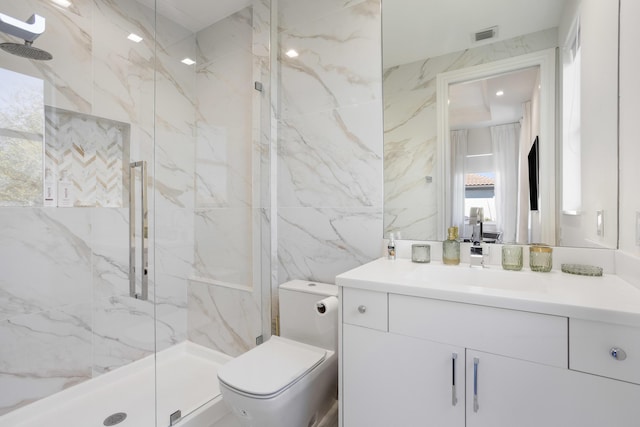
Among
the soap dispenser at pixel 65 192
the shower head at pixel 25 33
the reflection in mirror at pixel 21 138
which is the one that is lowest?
the soap dispenser at pixel 65 192

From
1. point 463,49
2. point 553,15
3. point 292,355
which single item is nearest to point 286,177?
point 292,355

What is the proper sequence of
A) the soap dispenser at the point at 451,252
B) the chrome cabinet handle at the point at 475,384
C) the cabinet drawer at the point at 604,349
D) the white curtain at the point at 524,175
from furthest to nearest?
the soap dispenser at the point at 451,252 → the white curtain at the point at 524,175 → the chrome cabinet handle at the point at 475,384 → the cabinet drawer at the point at 604,349

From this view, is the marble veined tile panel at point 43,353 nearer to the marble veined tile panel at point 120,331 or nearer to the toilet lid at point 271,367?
the marble veined tile panel at point 120,331

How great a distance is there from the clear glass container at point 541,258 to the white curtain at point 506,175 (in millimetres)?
120

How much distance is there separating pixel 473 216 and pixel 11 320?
238cm

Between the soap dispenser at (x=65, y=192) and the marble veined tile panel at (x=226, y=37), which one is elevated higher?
the marble veined tile panel at (x=226, y=37)

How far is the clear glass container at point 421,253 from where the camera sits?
1.45m

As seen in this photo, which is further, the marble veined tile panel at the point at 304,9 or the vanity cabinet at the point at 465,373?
the marble veined tile panel at the point at 304,9

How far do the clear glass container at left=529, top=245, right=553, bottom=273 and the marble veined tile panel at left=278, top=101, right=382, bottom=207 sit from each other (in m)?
0.73

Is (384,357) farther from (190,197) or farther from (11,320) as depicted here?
(11,320)

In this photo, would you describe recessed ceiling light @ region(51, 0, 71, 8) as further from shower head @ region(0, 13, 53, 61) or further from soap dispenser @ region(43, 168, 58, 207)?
soap dispenser @ region(43, 168, 58, 207)

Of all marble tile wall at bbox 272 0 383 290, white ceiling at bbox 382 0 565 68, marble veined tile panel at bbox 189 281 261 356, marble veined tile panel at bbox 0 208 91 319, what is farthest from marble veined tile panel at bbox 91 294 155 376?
white ceiling at bbox 382 0 565 68

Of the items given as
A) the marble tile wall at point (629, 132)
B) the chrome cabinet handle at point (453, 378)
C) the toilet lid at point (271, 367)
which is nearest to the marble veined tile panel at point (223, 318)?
the toilet lid at point (271, 367)

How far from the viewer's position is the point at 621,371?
733 mm
